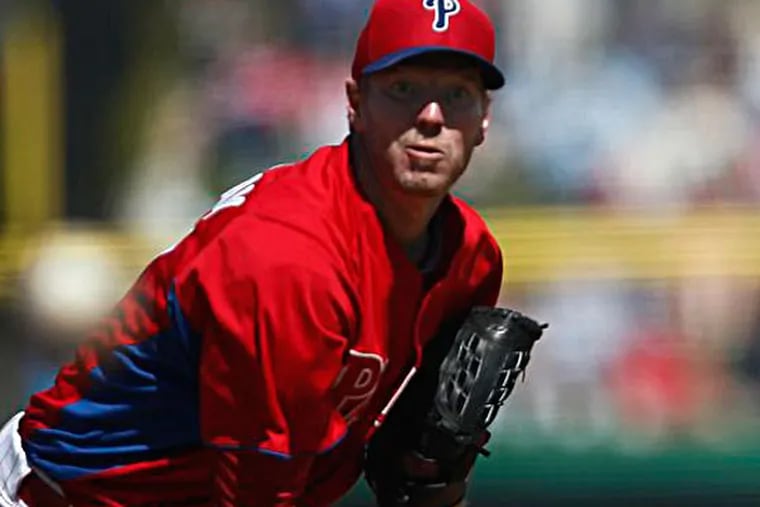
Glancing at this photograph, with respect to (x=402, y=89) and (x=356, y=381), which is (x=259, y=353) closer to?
(x=356, y=381)

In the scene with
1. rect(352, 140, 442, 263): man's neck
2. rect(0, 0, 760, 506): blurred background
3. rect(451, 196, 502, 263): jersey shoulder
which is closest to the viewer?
rect(352, 140, 442, 263): man's neck

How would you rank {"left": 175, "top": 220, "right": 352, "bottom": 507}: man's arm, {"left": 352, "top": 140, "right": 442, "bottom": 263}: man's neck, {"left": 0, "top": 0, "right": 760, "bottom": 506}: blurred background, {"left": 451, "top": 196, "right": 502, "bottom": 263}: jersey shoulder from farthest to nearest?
{"left": 0, "top": 0, "right": 760, "bottom": 506}: blurred background
{"left": 451, "top": 196, "right": 502, "bottom": 263}: jersey shoulder
{"left": 352, "top": 140, "right": 442, "bottom": 263}: man's neck
{"left": 175, "top": 220, "right": 352, "bottom": 507}: man's arm

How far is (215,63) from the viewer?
5.47m

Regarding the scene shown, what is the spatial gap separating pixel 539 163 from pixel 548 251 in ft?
0.84

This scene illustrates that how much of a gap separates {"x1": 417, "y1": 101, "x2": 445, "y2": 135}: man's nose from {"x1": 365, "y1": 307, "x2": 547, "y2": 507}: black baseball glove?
51cm

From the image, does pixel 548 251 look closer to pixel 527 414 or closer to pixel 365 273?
pixel 527 414

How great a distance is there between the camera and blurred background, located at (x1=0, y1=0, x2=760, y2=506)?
5.46 m

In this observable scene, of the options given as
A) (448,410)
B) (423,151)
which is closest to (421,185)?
(423,151)

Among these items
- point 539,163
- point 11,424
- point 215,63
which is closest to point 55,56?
point 215,63

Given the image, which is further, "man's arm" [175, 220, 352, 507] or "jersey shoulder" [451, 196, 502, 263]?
"jersey shoulder" [451, 196, 502, 263]

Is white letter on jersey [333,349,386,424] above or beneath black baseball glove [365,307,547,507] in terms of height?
above

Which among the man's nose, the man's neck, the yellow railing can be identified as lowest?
the yellow railing

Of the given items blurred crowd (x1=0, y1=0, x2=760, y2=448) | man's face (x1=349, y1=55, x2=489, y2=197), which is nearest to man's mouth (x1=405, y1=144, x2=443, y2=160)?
man's face (x1=349, y1=55, x2=489, y2=197)

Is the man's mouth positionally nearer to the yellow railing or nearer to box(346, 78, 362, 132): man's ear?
box(346, 78, 362, 132): man's ear
